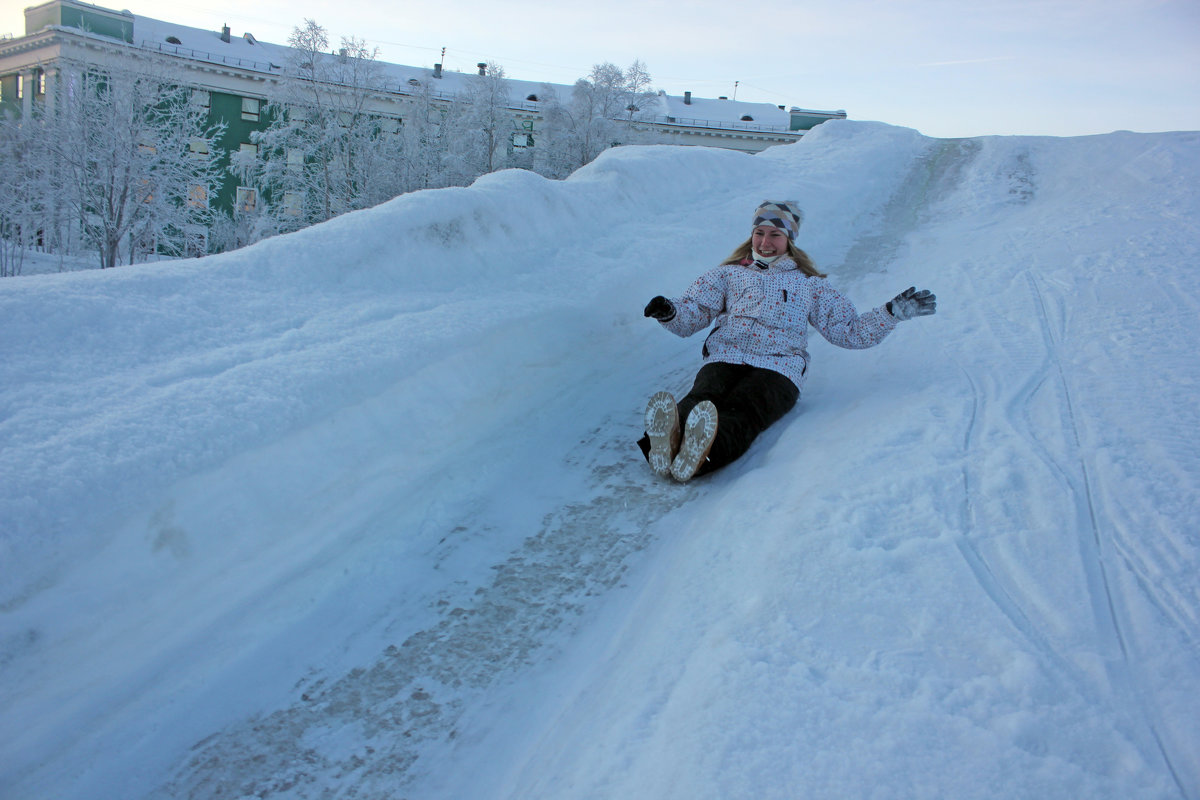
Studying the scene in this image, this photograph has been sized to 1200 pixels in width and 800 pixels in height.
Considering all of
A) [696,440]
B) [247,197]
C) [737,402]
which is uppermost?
[247,197]

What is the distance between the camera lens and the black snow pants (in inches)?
129

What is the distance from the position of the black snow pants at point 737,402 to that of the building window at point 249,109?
113ft

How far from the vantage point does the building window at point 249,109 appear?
104ft

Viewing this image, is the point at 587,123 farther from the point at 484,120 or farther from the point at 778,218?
the point at 778,218

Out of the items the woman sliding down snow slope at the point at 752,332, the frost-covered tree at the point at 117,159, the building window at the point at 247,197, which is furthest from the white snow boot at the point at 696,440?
the building window at the point at 247,197

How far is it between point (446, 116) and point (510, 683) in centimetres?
2957

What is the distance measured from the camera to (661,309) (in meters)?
3.76

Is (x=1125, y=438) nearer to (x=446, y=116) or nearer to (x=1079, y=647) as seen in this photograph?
(x=1079, y=647)

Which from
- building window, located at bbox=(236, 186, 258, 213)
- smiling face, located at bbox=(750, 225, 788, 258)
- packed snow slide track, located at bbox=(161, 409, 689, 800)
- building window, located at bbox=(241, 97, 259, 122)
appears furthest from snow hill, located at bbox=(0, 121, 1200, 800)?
building window, located at bbox=(241, 97, 259, 122)

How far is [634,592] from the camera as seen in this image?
260 centimetres

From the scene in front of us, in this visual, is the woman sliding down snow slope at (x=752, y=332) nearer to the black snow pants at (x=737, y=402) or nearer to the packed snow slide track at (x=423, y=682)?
the black snow pants at (x=737, y=402)

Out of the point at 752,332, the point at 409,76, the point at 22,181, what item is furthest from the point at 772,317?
the point at 409,76

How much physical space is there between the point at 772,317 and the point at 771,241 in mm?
449

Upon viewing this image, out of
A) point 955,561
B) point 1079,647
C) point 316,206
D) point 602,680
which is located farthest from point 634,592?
point 316,206
